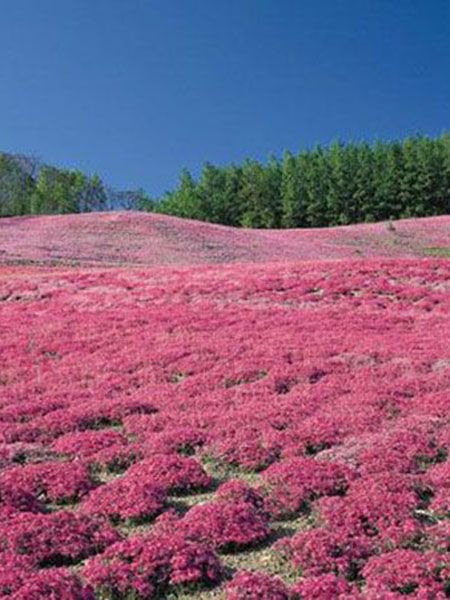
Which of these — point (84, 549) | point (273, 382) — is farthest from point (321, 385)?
point (84, 549)

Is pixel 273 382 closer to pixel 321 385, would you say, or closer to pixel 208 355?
pixel 321 385

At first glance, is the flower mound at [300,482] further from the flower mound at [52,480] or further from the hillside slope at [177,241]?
the hillside slope at [177,241]

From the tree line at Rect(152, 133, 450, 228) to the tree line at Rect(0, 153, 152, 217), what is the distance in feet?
72.9

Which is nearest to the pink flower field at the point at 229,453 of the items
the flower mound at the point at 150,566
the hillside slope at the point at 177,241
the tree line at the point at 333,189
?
the flower mound at the point at 150,566

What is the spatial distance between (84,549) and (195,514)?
162 centimetres

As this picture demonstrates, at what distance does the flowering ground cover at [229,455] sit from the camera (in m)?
8.40

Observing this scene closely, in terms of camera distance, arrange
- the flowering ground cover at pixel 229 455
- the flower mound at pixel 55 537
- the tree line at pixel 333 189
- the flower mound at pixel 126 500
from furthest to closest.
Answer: the tree line at pixel 333 189 < the flower mound at pixel 126 500 < the flower mound at pixel 55 537 < the flowering ground cover at pixel 229 455

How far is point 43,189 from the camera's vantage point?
13138 centimetres

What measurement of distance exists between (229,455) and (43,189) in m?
125

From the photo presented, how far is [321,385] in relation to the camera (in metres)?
16.7

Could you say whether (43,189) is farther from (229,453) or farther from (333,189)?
(229,453)

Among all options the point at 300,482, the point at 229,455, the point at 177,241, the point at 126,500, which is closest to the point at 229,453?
the point at 229,455

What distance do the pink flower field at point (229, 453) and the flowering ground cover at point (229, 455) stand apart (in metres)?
0.04

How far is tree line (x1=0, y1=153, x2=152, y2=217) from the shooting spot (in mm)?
132000
